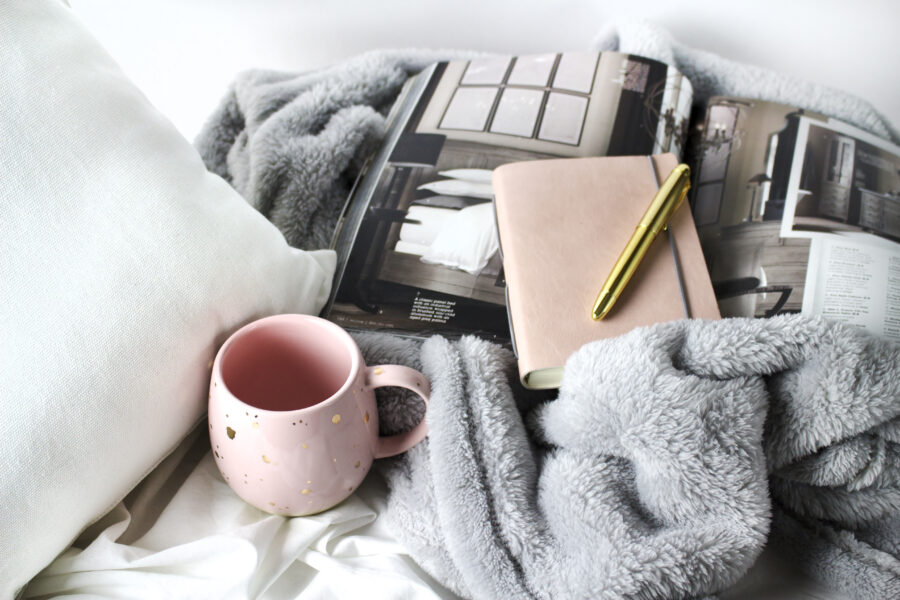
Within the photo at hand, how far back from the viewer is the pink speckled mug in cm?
36

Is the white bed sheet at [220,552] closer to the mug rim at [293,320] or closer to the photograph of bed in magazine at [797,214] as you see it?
the mug rim at [293,320]

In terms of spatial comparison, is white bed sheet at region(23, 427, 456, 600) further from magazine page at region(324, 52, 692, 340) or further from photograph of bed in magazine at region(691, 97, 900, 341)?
photograph of bed in magazine at region(691, 97, 900, 341)

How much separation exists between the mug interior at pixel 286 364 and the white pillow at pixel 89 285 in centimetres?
2

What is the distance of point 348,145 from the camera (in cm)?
61

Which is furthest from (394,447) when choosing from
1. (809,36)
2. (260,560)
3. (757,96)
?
(809,36)

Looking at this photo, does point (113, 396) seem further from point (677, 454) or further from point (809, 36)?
point (809, 36)

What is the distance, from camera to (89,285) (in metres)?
0.36

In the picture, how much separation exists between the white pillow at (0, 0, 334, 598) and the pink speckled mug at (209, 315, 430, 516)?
0.02 meters

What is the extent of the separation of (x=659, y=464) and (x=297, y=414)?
0.20m

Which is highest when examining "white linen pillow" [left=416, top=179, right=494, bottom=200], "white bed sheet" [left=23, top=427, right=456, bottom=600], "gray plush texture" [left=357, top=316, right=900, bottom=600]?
"white linen pillow" [left=416, top=179, right=494, bottom=200]

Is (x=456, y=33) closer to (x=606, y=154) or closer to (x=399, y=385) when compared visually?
(x=606, y=154)

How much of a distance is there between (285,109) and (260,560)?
41cm

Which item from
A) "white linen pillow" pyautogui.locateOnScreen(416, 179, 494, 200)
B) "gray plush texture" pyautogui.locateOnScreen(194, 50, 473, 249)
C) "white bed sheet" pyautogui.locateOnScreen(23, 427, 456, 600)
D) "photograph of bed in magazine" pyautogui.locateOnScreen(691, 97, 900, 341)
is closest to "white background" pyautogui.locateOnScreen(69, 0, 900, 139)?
"gray plush texture" pyautogui.locateOnScreen(194, 50, 473, 249)

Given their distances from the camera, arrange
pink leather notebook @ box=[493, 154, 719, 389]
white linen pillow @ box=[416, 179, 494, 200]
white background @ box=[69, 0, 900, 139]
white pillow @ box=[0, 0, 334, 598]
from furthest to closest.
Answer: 1. white background @ box=[69, 0, 900, 139]
2. white linen pillow @ box=[416, 179, 494, 200]
3. pink leather notebook @ box=[493, 154, 719, 389]
4. white pillow @ box=[0, 0, 334, 598]
